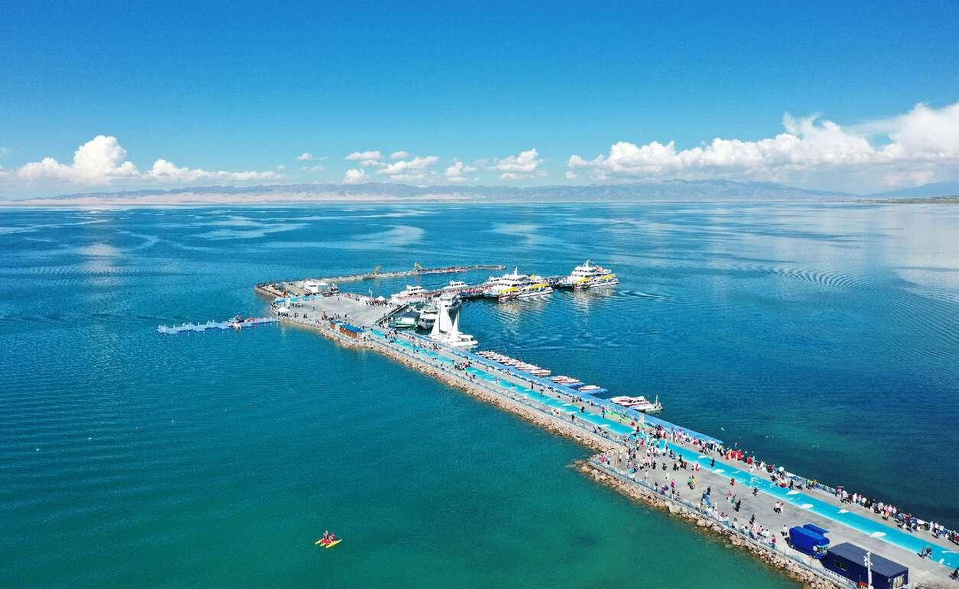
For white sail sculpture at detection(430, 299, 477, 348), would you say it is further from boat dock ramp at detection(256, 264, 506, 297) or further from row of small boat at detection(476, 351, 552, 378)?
boat dock ramp at detection(256, 264, 506, 297)

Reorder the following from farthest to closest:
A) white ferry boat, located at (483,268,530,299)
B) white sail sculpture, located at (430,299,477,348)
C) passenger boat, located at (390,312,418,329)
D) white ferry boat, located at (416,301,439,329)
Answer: white ferry boat, located at (483,268,530,299), passenger boat, located at (390,312,418,329), white ferry boat, located at (416,301,439,329), white sail sculpture, located at (430,299,477,348)

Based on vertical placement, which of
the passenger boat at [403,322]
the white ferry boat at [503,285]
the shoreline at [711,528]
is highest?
the white ferry boat at [503,285]

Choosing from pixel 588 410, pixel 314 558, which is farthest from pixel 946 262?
pixel 314 558

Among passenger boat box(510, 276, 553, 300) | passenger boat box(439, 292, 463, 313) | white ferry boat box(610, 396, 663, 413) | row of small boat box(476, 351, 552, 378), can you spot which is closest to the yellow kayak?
white ferry boat box(610, 396, 663, 413)

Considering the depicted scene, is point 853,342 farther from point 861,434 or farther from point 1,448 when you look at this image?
point 1,448

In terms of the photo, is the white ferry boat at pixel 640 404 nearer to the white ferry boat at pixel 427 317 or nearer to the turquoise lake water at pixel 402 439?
the turquoise lake water at pixel 402 439

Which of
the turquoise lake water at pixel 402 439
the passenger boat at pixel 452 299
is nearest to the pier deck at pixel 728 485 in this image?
the turquoise lake water at pixel 402 439
